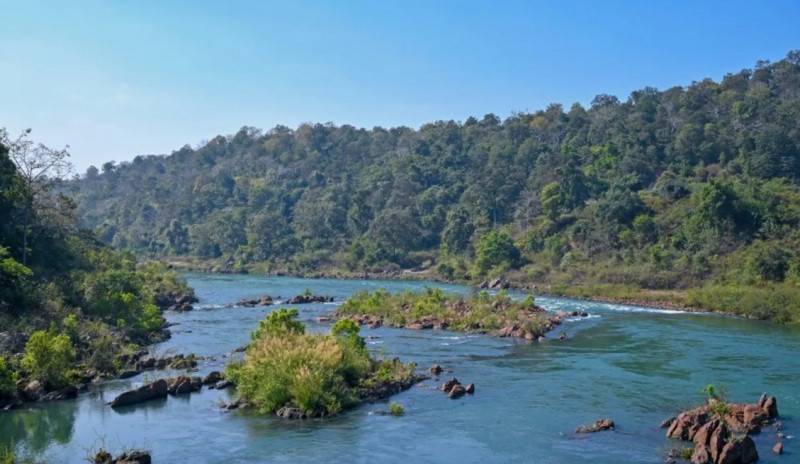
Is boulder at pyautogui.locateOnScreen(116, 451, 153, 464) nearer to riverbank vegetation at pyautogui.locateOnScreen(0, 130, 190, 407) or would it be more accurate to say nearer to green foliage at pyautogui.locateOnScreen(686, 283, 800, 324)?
riverbank vegetation at pyautogui.locateOnScreen(0, 130, 190, 407)

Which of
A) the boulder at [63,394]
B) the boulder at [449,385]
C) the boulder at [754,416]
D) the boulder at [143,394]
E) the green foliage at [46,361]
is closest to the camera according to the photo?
the boulder at [754,416]

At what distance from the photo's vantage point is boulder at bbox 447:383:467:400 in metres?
27.0

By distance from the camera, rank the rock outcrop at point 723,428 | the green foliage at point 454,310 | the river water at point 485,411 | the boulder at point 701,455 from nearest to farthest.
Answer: the rock outcrop at point 723,428
the boulder at point 701,455
the river water at point 485,411
the green foliage at point 454,310

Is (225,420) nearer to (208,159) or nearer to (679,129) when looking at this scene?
(679,129)

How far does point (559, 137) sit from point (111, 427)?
111957 millimetres

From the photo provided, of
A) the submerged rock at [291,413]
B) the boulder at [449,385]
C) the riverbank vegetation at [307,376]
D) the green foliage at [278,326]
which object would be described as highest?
the green foliage at [278,326]

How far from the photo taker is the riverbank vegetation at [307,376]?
80.2 feet

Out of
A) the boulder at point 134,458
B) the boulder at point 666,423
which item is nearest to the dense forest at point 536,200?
the boulder at point 666,423

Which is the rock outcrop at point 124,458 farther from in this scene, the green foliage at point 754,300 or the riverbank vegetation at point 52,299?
the green foliage at point 754,300

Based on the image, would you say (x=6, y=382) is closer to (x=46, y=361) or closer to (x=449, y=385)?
(x=46, y=361)

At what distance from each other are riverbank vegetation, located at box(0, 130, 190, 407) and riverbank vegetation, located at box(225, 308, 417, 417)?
6.70m

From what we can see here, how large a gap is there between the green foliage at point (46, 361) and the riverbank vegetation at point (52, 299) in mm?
33

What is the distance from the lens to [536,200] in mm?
96500

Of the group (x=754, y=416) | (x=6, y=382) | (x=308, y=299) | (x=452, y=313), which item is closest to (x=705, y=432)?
(x=754, y=416)
